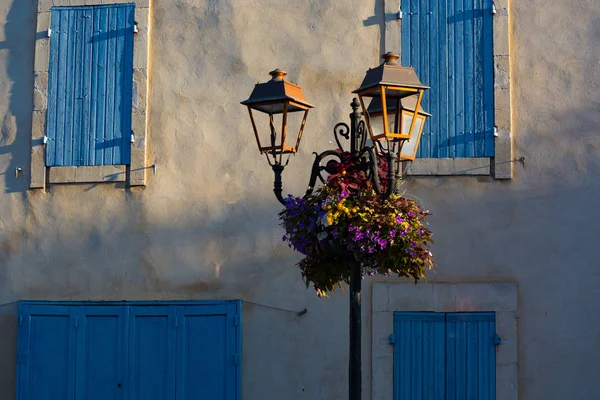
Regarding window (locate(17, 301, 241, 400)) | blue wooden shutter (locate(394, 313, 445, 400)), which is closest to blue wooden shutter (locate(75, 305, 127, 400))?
window (locate(17, 301, 241, 400))

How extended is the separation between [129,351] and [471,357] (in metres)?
3.03

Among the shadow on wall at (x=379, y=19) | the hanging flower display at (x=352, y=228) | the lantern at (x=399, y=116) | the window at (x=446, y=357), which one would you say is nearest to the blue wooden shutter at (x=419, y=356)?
the window at (x=446, y=357)

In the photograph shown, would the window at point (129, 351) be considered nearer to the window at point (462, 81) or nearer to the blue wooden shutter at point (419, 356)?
the blue wooden shutter at point (419, 356)

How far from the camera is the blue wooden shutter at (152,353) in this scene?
827 cm

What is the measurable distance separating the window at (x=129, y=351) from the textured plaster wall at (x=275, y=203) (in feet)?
0.52

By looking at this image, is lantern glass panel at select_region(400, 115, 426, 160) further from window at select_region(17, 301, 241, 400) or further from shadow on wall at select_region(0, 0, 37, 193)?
shadow on wall at select_region(0, 0, 37, 193)

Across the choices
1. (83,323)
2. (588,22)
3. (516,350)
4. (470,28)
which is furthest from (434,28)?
(83,323)

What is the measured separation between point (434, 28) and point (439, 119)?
0.85 meters

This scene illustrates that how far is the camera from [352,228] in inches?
212

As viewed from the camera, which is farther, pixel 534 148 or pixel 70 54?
pixel 70 54

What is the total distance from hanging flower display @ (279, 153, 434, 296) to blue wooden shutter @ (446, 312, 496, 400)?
8.36 feet

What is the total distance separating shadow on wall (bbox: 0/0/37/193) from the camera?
876 cm

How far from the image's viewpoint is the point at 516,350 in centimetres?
803

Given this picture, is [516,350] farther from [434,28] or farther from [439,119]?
[434,28]
